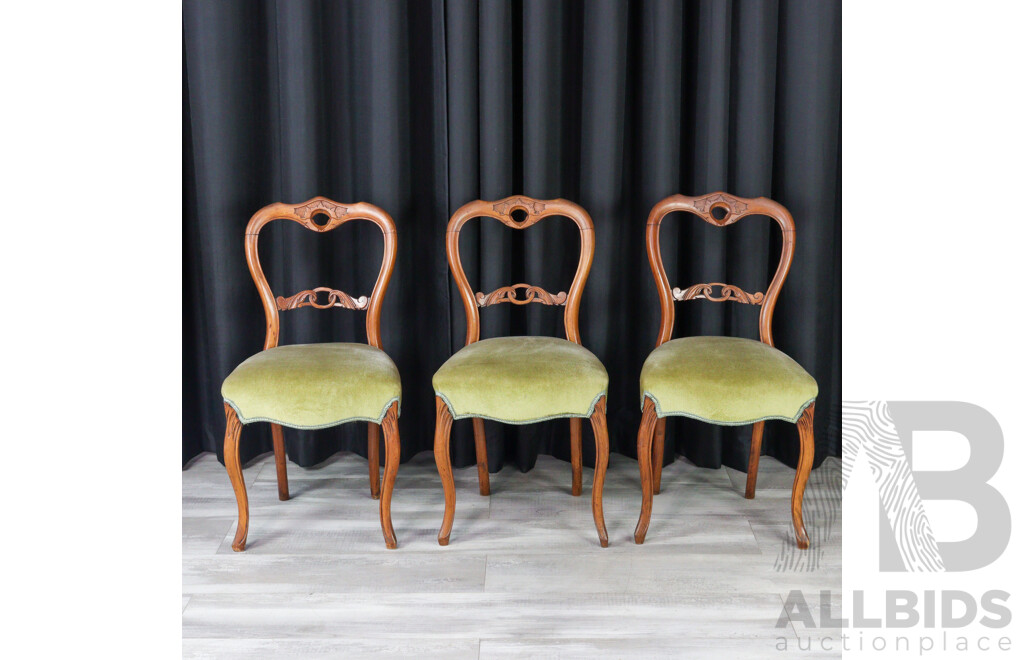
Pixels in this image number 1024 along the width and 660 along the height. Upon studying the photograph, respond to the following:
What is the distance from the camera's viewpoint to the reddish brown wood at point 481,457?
2596 millimetres

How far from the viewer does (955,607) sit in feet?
6.15

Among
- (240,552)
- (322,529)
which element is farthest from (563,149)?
(240,552)

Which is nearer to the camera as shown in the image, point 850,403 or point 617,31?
point 850,403

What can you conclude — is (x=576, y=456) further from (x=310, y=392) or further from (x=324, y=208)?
(x=324, y=208)

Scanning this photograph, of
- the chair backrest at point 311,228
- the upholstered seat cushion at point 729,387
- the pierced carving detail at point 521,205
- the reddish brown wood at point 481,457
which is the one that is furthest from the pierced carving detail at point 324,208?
the upholstered seat cushion at point 729,387

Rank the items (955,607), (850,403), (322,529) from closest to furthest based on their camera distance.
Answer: (955,607) < (850,403) < (322,529)

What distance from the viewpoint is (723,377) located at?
2.18 meters

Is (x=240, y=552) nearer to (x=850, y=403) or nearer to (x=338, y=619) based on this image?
(x=338, y=619)

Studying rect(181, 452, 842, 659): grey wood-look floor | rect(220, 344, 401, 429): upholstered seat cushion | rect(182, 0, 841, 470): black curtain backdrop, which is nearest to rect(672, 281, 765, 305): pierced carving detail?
rect(182, 0, 841, 470): black curtain backdrop

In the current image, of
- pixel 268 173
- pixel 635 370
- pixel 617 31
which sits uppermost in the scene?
pixel 617 31

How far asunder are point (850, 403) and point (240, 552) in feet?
5.67

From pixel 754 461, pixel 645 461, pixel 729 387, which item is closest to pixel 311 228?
pixel 645 461

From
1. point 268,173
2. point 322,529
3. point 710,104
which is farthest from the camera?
point 268,173

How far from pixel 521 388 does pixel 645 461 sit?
0.42m
